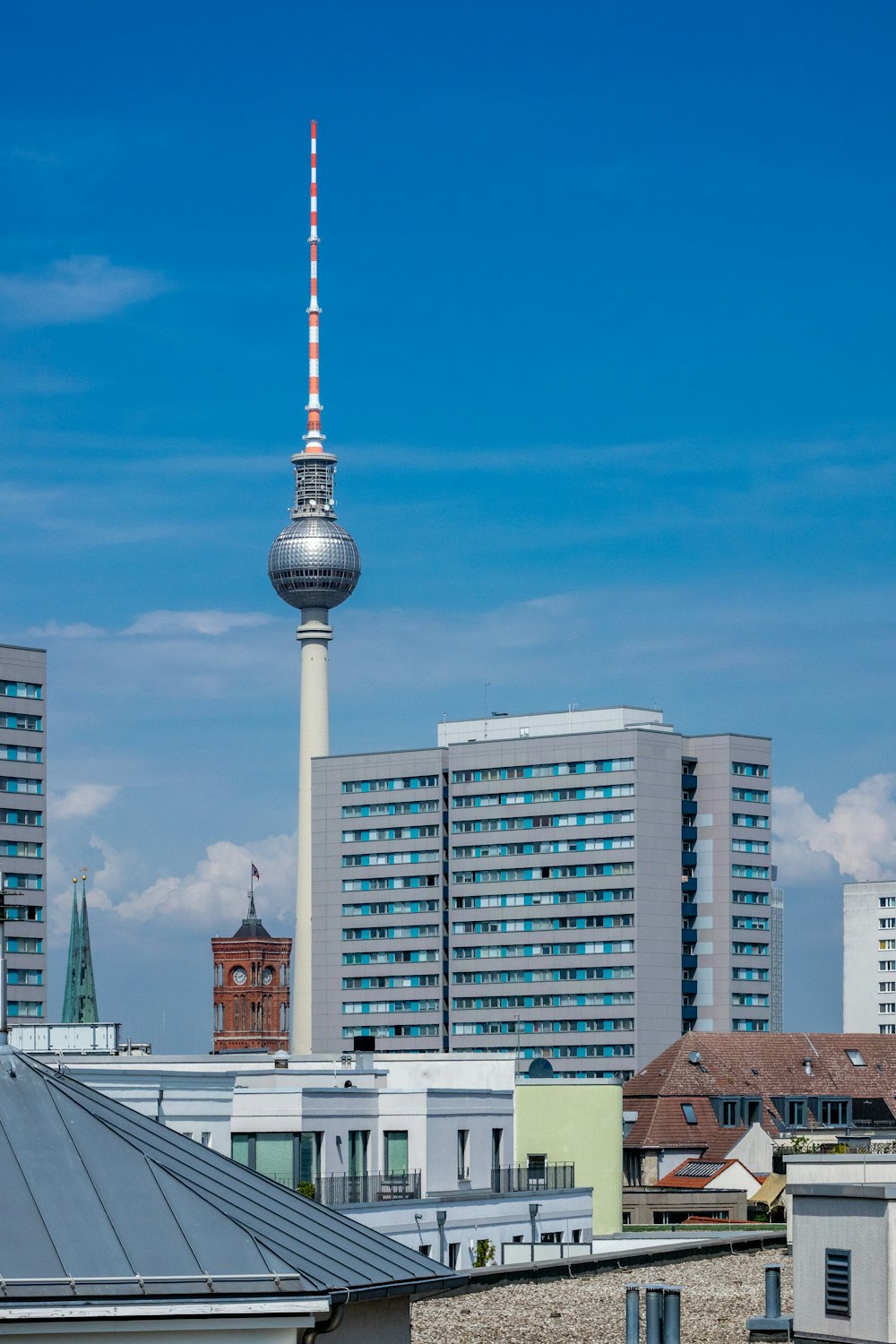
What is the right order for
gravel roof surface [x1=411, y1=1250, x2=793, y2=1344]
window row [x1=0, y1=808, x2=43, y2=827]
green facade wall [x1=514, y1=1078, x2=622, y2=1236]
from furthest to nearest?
window row [x1=0, y1=808, x2=43, y2=827]
green facade wall [x1=514, y1=1078, x2=622, y2=1236]
gravel roof surface [x1=411, y1=1250, x2=793, y2=1344]

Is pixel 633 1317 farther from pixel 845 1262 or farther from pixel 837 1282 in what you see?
pixel 845 1262

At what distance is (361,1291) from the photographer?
16.6 metres

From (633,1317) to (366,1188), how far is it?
2838 cm

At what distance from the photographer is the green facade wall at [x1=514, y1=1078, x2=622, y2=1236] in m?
72.9

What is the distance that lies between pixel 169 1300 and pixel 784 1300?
84.1 ft

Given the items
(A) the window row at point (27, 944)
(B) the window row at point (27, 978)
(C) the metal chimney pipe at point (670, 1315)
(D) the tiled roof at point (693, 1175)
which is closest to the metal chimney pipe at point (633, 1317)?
(C) the metal chimney pipe at point (670, 1315)

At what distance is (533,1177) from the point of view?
69.4 meters

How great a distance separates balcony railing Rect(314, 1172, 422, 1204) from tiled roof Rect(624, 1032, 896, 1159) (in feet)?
158

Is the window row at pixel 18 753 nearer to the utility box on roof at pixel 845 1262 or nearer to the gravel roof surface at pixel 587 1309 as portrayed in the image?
the gravel roof surface at pixel 587 1309

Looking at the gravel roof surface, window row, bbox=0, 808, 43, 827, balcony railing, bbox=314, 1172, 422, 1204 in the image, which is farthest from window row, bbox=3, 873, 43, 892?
the gravel roof surface

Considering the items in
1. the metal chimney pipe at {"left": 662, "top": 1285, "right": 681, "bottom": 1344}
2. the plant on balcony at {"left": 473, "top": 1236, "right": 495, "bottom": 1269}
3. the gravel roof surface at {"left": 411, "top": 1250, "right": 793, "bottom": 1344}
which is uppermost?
the metal chimney pipe at {"left": 662, "top": 1285, "right": 681, "bottom": 1344}

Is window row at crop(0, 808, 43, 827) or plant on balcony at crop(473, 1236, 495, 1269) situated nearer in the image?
plant on balcony at crop(473, 1236, 495, 1269)

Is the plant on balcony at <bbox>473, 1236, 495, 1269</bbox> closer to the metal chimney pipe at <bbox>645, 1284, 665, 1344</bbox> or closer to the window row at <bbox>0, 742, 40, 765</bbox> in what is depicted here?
the metal chimney pipe at <bbox>645, 1284, 665, 1344</bbox>

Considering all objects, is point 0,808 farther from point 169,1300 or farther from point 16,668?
point 169,1300
